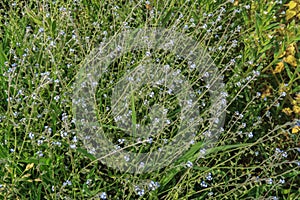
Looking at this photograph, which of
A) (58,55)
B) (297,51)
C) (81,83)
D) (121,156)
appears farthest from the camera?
(297,51)

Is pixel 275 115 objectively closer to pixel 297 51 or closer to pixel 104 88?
pixel 297 51

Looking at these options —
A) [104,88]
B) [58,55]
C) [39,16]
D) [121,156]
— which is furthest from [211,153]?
[39,16]

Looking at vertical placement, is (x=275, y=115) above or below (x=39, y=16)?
below

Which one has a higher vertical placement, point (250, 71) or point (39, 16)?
point (39, 16)

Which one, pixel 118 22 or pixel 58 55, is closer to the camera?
pixel 58 55

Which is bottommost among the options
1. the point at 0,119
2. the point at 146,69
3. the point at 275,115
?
the point at 275,115

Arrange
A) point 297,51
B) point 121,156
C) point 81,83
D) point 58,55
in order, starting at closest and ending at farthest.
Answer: point 121,156, point 81,83, point 58,55, point 297,51

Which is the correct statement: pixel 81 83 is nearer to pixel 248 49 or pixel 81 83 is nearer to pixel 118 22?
pixel 118 22

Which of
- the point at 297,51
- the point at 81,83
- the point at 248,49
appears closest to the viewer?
the point at 81,83

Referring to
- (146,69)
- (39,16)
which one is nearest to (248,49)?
(146,69)
